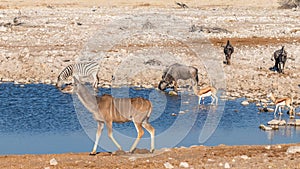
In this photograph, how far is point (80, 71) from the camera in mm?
23078

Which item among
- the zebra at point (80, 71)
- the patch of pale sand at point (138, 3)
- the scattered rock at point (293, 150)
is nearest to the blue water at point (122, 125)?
the zebra at point (80, 71)

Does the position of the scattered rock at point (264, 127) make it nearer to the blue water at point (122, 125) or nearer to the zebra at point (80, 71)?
the blue water at point (122, 125)

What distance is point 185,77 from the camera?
21453mm

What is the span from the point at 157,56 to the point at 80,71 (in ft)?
13.5

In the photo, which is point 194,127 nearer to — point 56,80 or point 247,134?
point 247,134

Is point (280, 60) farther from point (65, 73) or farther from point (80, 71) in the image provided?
point (65, 73)

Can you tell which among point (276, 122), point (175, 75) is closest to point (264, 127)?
point (276, 122)

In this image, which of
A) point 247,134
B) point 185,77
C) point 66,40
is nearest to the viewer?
point 247,134

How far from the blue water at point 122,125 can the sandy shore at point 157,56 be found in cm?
202

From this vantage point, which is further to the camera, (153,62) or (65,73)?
(153,62)

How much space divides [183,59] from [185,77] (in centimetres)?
410

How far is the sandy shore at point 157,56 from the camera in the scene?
412 inches

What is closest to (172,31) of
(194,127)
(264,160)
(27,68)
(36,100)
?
(27,68)

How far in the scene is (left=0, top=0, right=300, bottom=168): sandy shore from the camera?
412 inches
